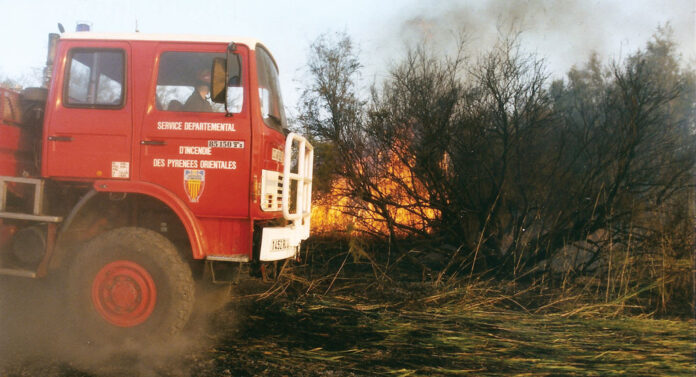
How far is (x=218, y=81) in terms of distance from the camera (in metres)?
4.34

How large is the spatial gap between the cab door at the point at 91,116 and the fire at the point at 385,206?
4.81m

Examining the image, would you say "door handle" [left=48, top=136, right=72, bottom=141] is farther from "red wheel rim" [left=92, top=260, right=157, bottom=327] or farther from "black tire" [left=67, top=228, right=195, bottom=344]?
"red wheel rim" [left=92, top=260, right=157, bottom=327]

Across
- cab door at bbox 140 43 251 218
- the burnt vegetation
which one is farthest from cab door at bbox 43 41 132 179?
the burnt vegetation

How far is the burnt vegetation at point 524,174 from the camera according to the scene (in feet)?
22.5

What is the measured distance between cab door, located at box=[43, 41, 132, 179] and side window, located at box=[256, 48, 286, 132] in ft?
4.05

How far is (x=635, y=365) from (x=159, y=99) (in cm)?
483

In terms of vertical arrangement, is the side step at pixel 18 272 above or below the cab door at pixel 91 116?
below

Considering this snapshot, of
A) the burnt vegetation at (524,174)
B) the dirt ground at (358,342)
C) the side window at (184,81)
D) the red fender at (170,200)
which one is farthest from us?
the burnt vegetation at (524,174)

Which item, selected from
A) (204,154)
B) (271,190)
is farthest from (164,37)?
(271,190)

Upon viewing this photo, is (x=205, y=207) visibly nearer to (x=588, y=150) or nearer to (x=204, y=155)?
(x=204, y=155)

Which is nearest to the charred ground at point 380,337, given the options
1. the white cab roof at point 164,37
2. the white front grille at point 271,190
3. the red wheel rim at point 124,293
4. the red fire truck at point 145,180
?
the red wheel rim at point 124,293

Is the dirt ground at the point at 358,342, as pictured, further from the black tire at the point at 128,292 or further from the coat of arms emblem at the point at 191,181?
the coat of arms emblem at the point at 191,181

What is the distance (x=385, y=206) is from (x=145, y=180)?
15.8ft

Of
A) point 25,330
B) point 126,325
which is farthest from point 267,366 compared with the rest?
point 25,330
